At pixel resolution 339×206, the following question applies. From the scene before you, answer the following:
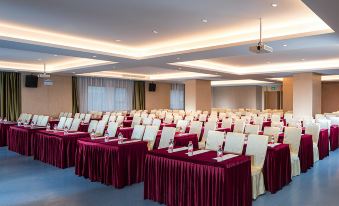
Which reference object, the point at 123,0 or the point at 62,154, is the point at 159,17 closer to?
the point at 123,0

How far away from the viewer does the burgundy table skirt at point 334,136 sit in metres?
9.16

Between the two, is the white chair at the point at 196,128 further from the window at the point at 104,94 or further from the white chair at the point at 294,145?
the window at the point at 104,94

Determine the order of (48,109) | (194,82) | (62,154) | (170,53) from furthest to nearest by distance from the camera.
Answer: (194,82) < (48,109) < (170,53) < (62,154)

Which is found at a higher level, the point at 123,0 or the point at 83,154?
the point at 123,0

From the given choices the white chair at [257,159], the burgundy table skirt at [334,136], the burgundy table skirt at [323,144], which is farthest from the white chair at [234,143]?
the burgundy table skirt at [334,136]

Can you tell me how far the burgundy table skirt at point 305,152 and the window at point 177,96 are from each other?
16.0m

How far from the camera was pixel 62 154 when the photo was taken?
6.84m

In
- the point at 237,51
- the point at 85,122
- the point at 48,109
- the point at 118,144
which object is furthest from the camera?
the point at 48,109

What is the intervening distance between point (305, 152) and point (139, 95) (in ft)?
46.8

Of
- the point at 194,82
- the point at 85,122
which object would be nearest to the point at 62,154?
the point at 85,122

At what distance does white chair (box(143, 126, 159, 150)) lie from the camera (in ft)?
22.0

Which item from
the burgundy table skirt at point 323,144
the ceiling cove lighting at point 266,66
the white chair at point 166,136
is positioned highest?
the ceiling cove lighting at point 266,66

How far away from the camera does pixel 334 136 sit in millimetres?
9375

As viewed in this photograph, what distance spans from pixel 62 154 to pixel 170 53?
409 cm
